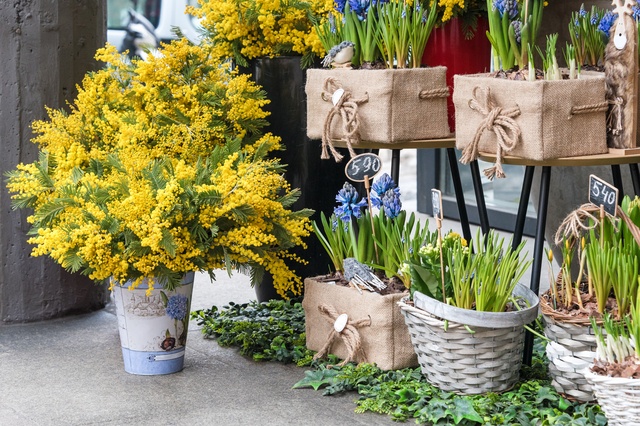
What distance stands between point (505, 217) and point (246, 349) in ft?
8.68

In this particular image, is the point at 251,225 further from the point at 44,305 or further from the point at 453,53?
the point at 44,305

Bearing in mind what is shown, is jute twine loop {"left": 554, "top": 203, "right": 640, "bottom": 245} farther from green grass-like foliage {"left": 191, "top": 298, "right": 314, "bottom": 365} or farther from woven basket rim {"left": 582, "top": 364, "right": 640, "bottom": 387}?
green grass-like foliage {"left": 191, "top": 298, "right": 314, "bottom": 365}

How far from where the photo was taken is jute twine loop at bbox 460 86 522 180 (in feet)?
6.66

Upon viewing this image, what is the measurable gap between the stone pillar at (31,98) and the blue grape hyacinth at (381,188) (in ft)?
4.49

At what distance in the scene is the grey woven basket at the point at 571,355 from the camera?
1896mm

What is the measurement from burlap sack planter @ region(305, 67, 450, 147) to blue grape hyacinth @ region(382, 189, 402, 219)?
0.55 feet

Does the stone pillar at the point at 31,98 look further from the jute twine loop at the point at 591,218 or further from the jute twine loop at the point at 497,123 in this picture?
the jute twine loop at the point at 591,218

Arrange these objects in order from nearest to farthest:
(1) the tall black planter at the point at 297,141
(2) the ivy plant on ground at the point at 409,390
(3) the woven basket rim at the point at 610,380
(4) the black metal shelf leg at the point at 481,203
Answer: (3) the woven basket rim at the point at 610,380 → (2) the ivy plant on ground at the point at 409,390 → (4) the black metal shelf leg at the point at 481,203 → (1) the tall black planter at the point at 297,141

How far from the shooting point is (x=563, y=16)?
9.05 feet

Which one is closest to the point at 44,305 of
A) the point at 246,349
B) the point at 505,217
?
the point at 246,349

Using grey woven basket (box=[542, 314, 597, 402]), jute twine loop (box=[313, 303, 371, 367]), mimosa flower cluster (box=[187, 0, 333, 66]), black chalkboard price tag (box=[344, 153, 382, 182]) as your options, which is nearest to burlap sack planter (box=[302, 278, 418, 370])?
jute twine loop (box=[313, 303, 371, 367])

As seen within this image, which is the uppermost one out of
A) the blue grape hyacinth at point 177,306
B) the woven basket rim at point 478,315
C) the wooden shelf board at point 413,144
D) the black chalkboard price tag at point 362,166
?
the wooden shelf board at point 413,144

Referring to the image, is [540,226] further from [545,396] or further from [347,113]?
[347,113]

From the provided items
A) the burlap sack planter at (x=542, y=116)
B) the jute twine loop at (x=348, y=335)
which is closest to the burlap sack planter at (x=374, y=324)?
the jute twine loop at (x=348, y=335)
